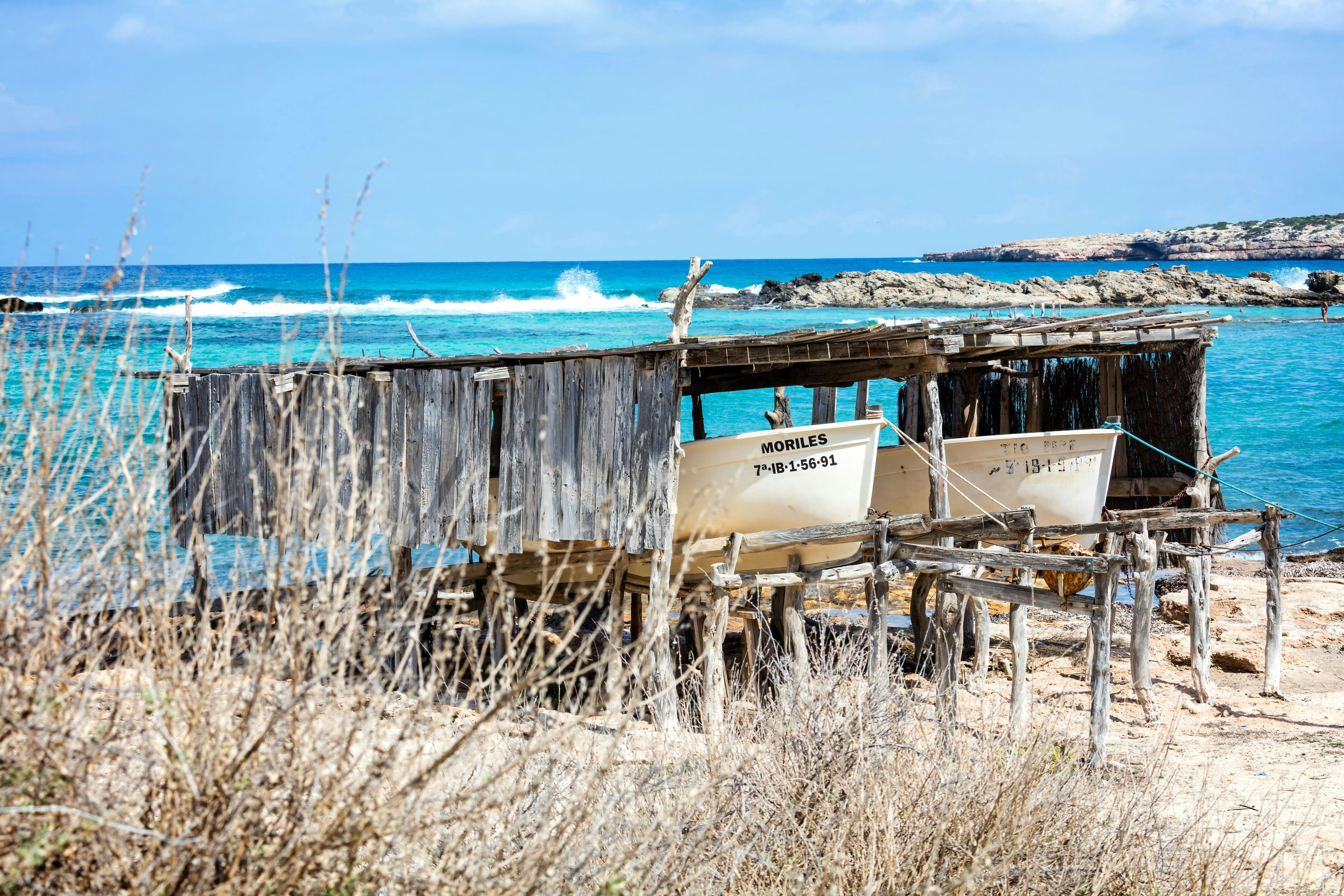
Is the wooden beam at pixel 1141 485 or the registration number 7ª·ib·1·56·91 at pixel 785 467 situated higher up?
the registration number 7ª·ib·1·56·91 at pixel 785 467

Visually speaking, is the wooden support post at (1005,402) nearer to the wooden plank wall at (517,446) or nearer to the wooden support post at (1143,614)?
the wooden support post at (1143,614)

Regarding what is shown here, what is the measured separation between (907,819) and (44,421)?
4256mm

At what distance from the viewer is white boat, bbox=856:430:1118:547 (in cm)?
1061

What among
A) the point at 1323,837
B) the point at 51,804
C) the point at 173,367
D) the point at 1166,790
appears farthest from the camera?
the point at 173,367

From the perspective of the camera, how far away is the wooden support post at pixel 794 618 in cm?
962

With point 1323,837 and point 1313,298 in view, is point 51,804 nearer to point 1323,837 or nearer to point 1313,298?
point 1323,837

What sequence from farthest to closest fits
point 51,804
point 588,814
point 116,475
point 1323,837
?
point 1323,837 < point 588,814 < point 116,475 < point 51,804

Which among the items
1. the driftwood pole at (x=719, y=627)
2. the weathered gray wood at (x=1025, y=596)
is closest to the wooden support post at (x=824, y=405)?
the driftwood pole at (x=719, y=627)

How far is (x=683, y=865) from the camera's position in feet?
14.0

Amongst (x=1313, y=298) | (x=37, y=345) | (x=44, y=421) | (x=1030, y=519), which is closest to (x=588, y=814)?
(x=44, y=421)

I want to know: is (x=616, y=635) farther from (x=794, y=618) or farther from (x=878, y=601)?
(x=794, y=618)

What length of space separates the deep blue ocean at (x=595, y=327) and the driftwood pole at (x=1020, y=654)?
2.92 metres

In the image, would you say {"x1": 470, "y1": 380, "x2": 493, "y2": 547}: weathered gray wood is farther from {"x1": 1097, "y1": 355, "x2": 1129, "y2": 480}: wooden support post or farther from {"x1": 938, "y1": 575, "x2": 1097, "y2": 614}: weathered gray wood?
{"x1": 1097, "y1": 355, "x2": 1129, "y2": 480}: wooden support post

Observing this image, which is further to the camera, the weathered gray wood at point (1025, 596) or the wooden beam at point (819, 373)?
the wooden beam at point (819, 373)
